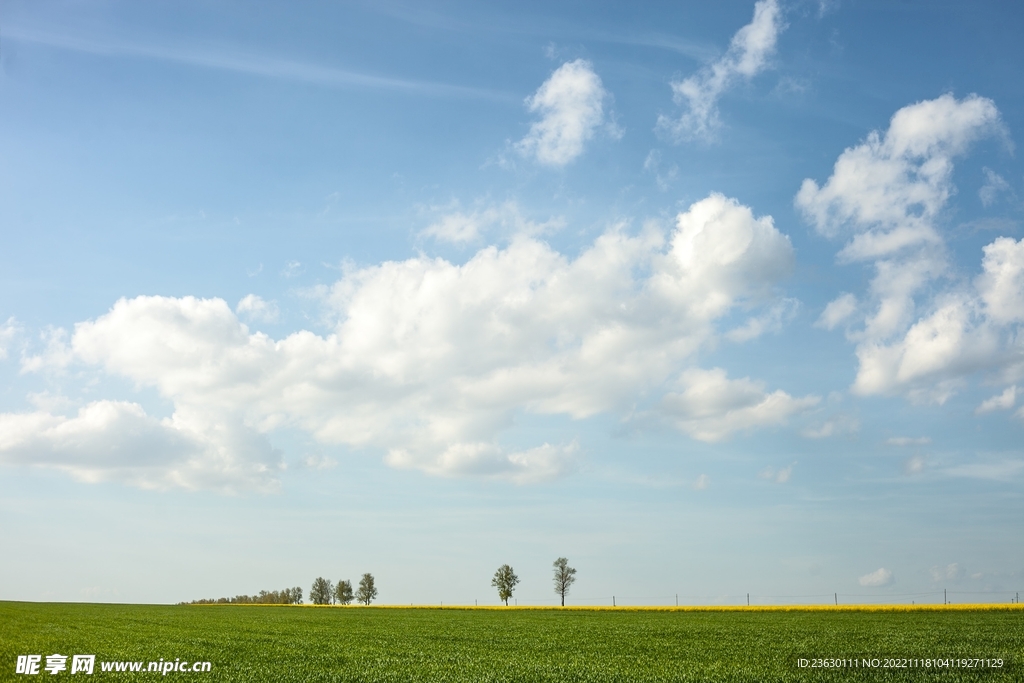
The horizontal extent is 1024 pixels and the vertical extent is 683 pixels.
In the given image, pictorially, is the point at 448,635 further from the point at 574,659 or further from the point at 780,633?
the point at 780,633

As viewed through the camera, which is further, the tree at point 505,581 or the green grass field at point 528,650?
the tree at point 505,581

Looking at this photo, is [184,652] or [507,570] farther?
[507,570]

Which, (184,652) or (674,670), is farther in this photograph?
(184,652)

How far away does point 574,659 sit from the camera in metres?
32.9

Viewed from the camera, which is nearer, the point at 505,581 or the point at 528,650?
the point at 528,650

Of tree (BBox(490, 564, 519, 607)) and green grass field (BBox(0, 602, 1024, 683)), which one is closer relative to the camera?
green grass field (BBox(0, 602, 1024, 683))

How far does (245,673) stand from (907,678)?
25649mm

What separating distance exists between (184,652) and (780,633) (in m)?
37.0

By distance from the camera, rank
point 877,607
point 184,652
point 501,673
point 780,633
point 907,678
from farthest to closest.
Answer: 1. point 877,607
2. point 780,633
3. point 184,652
4. point 501,673
5. point 907,678

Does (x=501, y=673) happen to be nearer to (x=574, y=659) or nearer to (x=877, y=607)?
(x=574, y=659)

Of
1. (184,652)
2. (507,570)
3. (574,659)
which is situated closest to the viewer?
(574,659)

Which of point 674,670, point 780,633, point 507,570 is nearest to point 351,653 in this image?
point 674,670

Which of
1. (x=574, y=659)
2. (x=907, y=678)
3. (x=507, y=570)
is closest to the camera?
(x=907, y=678)

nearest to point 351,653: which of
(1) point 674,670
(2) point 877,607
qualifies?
(1) point 674,670
